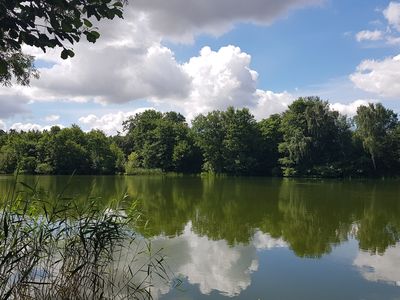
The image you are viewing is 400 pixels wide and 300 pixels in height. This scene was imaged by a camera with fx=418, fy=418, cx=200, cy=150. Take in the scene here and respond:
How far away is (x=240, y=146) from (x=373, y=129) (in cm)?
1680

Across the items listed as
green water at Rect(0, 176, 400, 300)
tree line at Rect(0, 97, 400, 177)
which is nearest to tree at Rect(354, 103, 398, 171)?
tree line at Rect(0, 97, 400, 177)

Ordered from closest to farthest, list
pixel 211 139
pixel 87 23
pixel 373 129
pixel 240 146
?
pixel 87 23, pixel 373 129, pixel 240 146, pixel 211 139

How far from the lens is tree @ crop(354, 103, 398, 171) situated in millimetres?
Answer: 49594

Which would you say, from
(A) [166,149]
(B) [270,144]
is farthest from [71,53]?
(A) [166,149]

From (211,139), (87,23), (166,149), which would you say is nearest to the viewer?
(87,23)

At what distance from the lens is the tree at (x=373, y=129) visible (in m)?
49.6

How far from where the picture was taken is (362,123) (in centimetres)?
5044

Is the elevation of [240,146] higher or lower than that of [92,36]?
higher

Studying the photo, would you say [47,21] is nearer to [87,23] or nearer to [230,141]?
[87,23]

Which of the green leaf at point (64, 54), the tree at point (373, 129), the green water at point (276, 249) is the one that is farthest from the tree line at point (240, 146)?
the green leaf at point (64, 54)

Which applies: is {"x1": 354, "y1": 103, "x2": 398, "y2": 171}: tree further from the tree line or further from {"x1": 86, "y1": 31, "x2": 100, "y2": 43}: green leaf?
{"x1": 86, "y1": 31, "x2": 100, "y2": 43}: green leaf

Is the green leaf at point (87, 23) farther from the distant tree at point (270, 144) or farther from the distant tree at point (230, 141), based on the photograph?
the distant tree at point (270, 144)

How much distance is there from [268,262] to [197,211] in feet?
27.5

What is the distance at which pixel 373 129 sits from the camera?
Result: 50250mm
